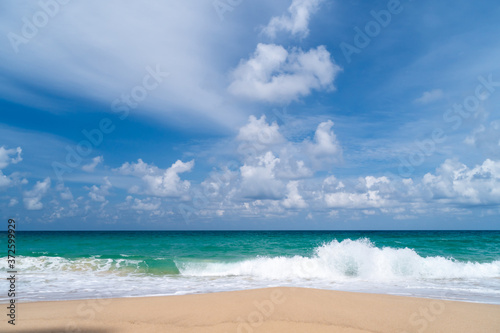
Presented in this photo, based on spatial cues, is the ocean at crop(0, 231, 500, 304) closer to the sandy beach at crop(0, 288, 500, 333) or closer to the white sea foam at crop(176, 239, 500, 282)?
the white sea foam at crop(176, 239, 500, 282)

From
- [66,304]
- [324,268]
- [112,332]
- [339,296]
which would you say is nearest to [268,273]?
[324,268]

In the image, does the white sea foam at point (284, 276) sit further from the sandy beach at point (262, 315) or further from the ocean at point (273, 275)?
the sandy beach at point (262, 315)

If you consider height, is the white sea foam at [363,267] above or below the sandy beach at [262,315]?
below

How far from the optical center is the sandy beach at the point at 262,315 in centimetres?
534

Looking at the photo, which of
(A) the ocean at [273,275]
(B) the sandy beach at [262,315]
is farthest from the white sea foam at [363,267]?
(B) the sandy beach at [262,315]

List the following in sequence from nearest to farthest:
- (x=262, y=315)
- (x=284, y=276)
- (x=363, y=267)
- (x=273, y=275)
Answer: (x=262, y=315), (x=284, y=276), (x=273, y=275), (x=363, y=267)

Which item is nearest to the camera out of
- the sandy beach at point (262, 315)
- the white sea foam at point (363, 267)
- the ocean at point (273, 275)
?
the sandy beach at point (262, 315)

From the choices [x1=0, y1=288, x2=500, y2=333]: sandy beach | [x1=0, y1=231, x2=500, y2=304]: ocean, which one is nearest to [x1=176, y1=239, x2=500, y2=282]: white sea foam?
[x1=0, y1=231, x2=500, y2=304]: ocean

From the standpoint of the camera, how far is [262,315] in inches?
226

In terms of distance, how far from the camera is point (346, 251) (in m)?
16.8

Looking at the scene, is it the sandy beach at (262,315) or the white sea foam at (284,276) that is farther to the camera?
the white sea foam at (284,276)

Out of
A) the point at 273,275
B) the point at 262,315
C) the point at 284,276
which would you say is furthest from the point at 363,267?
the point at 262,315

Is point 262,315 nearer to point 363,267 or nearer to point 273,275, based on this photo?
point 273,275

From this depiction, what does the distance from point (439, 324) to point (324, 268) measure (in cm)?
1025
